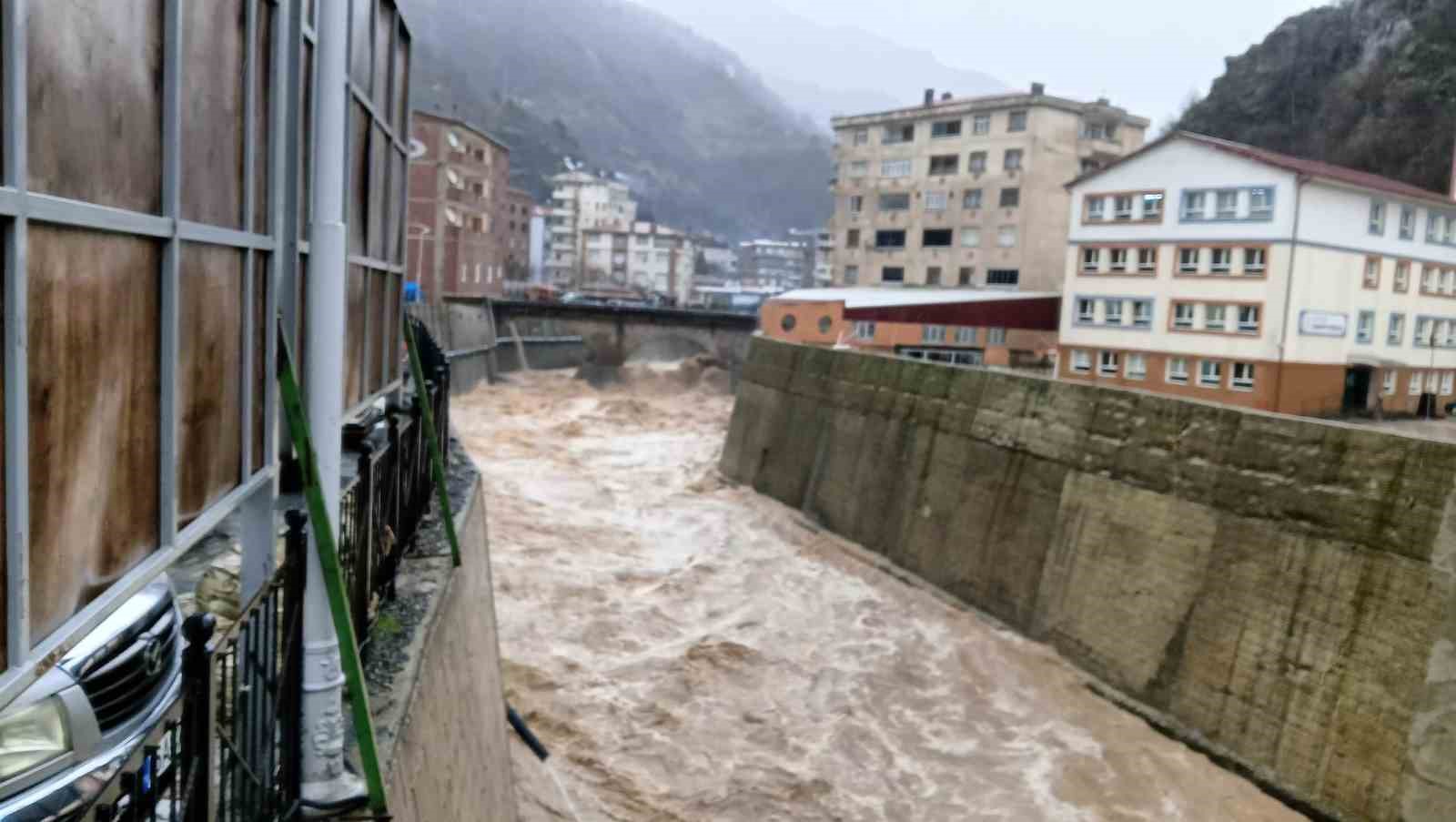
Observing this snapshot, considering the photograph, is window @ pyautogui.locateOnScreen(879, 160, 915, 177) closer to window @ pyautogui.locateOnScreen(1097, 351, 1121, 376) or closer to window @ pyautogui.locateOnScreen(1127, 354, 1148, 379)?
window @ pyautogui.locateOnScreen(1097, 351, 1121, 376)

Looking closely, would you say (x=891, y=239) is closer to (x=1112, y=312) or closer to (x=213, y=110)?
(x=1112, y=312)

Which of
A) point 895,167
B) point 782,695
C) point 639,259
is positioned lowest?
point 782,695

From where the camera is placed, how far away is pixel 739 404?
31828mm

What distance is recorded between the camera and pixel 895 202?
2223 inches

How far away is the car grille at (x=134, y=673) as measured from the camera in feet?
14.9

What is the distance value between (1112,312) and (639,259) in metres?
70.5

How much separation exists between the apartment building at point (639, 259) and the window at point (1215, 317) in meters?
71.3

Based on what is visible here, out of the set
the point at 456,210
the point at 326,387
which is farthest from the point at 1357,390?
the point at 456,210

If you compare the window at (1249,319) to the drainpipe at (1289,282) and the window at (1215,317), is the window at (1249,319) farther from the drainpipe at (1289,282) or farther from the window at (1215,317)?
the drainpipe at (1289,282)

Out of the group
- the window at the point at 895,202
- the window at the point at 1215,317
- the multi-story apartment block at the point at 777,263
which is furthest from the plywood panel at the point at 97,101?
the multi-story apartment block at the point at 777,263

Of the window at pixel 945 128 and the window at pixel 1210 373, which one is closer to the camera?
the window at pixel 1210 373

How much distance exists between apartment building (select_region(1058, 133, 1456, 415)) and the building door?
43 millimetres

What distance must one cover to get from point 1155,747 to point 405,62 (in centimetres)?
1212

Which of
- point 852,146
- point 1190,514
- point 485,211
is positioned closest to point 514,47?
point 485,211
